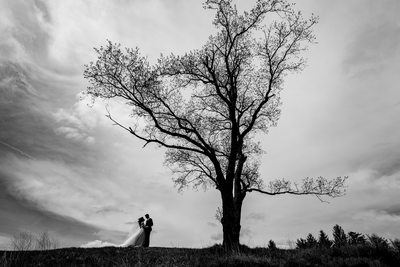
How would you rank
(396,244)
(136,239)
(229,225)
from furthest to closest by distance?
(136,239)
(229,225)
(396,244)

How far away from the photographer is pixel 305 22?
53.8 ft

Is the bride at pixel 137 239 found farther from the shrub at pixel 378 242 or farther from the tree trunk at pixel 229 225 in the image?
the shrub at pixel 378 242

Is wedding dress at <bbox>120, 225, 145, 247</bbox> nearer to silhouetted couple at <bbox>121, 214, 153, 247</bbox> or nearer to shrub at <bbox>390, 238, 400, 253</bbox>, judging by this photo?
silhouetted couple at <bbox>121, 214, 153, 247</bbox>

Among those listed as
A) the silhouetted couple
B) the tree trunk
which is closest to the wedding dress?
the silhouetted couple

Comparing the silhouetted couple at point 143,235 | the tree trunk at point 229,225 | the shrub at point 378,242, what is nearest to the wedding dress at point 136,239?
the silhouetted couple at point 143,235

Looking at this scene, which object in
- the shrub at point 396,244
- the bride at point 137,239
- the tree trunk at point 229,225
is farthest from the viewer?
the bride at point 137,239

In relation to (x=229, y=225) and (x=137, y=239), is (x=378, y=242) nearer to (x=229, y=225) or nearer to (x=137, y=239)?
(x=229, y=225)

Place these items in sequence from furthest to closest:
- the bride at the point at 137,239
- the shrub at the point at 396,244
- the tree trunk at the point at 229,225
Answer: the bride at the point at 137,239
the tree trunk at the point at 229,225
the shrub at the point at 396,244

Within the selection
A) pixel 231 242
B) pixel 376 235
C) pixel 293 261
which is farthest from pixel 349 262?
pixel 231 242

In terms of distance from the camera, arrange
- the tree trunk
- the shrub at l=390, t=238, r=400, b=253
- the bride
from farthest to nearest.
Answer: the bride → the tree trunk → the shrub at l=390, t=238, r=400, b=253

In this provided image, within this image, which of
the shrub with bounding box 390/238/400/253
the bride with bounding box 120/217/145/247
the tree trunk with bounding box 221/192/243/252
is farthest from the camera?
the bride with bounding box 120/217/145/247

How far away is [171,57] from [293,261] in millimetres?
12106

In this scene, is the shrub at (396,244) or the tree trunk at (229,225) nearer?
the shrub at (396,244)

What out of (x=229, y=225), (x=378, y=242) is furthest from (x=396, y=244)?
(x=229, y=225)
